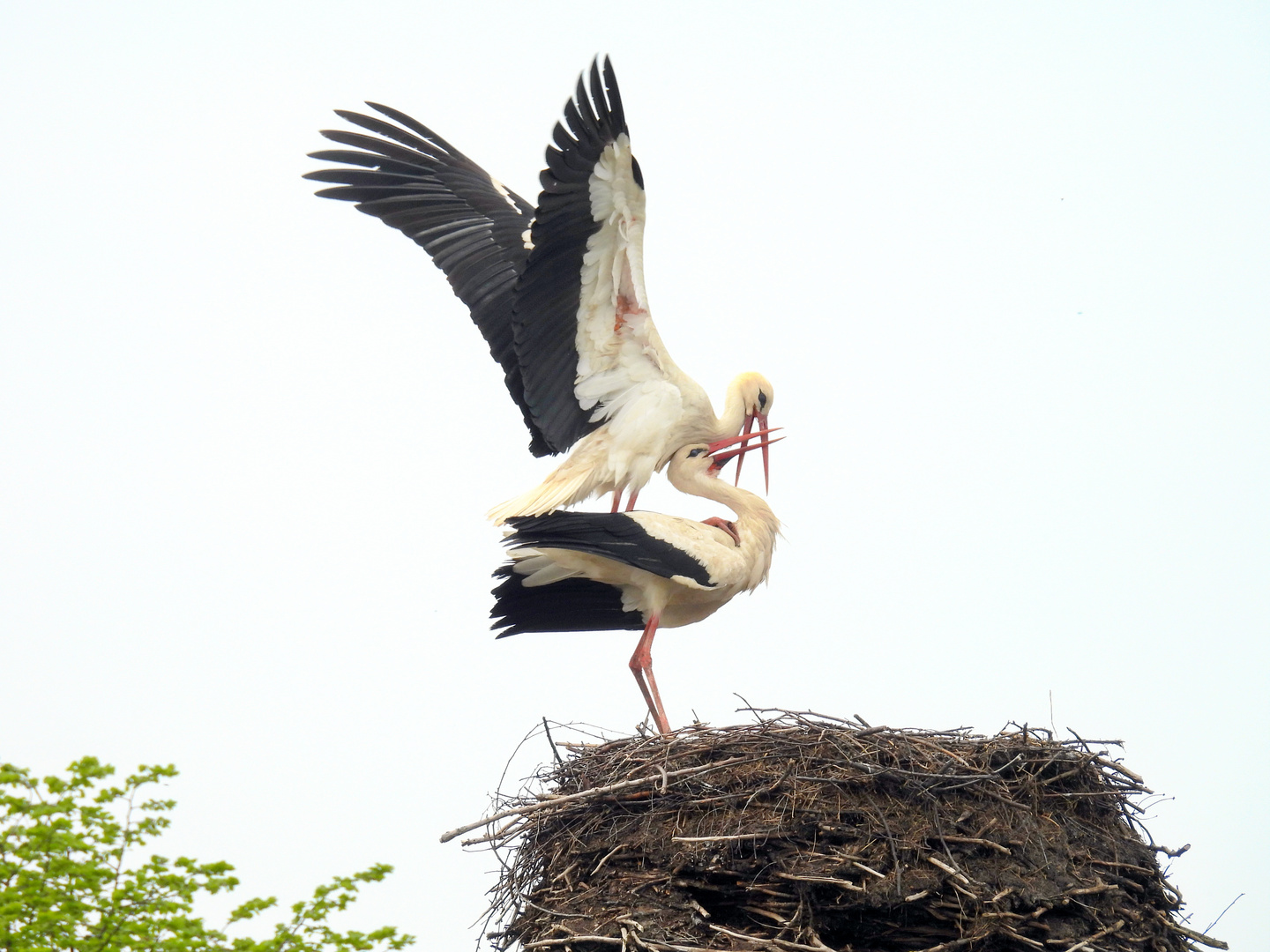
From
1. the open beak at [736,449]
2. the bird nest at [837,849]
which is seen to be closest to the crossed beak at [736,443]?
the open beak at [736,449]

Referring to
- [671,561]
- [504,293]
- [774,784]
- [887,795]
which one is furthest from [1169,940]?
[504,293]

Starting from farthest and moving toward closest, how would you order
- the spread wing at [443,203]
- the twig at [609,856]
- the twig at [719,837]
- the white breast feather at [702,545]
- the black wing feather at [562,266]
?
the spread wing at [443,203]
the white breast feather at [702,545]
the black wing feather at [562,266]
the twig at [609,856]
the twig at [719,837]

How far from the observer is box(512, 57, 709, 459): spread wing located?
716 centimetres

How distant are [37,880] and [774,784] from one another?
3533mm

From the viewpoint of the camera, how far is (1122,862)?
640cm

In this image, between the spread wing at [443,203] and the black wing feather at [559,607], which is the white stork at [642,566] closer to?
the black wing feather at [559,607]

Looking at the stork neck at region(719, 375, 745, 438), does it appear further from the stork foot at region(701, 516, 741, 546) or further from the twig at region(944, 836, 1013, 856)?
the twig at region(944, 836, 1013, 856)

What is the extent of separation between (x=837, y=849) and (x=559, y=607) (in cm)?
246

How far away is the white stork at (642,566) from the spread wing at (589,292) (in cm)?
62

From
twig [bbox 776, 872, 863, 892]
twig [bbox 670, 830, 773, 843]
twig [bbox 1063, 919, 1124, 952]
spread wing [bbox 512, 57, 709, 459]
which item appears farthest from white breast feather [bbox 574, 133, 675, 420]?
twig [bbox 1063, 919, 1124, 952]

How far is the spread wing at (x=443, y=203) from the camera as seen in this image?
9.11 metres

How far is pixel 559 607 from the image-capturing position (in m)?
8.02

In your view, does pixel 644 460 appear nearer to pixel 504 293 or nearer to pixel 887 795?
pixel 504 293

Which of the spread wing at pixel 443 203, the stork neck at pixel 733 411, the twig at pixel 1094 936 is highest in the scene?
the spread wing at pixel 443 203
